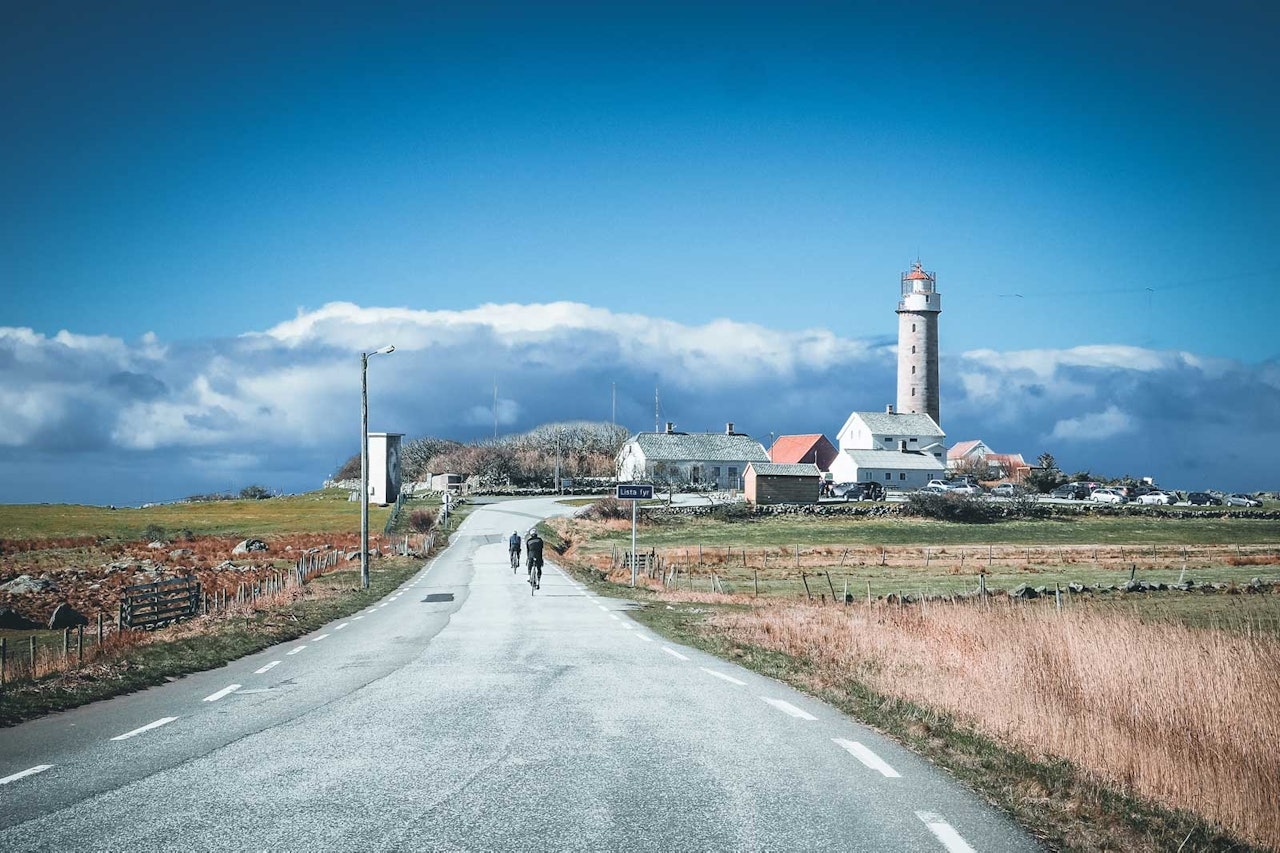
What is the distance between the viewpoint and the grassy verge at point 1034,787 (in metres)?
6.77

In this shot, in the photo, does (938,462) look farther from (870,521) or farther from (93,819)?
(93,819)

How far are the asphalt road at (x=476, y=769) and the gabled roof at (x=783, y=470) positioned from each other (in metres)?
81.7

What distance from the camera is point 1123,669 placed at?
43.8 ft

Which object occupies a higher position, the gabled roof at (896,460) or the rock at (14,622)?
the gabled roof at (896,460)

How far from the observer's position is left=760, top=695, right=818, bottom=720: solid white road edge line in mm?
10867

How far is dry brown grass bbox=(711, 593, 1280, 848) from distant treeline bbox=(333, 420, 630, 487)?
103m

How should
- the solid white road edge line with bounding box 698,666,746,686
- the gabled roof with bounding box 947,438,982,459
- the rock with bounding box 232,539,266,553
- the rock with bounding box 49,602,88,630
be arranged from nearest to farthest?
the solid white road edge line with bounding box 698,666,746,686, the rock with bounding box 49,602,88,630, the rock with bounding box 232,539,266,553, the gabled roof with bounding box 947,438,982,459

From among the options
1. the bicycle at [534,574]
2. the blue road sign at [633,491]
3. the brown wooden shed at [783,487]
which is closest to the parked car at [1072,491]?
the brown wooden shed at [783,487]

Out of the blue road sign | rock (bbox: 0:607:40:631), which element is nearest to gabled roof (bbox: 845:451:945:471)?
the blue road sign

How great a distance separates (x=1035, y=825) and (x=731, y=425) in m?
127

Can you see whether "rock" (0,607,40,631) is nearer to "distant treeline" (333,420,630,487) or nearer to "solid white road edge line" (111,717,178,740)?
"solid white road edge line" (111,717,178,740)

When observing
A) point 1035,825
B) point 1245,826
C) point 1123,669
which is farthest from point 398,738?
point 1123,669

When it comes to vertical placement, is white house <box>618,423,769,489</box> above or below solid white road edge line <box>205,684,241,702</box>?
above

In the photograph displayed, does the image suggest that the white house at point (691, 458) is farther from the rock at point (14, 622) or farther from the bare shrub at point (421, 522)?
the rock at point (14, 622)
